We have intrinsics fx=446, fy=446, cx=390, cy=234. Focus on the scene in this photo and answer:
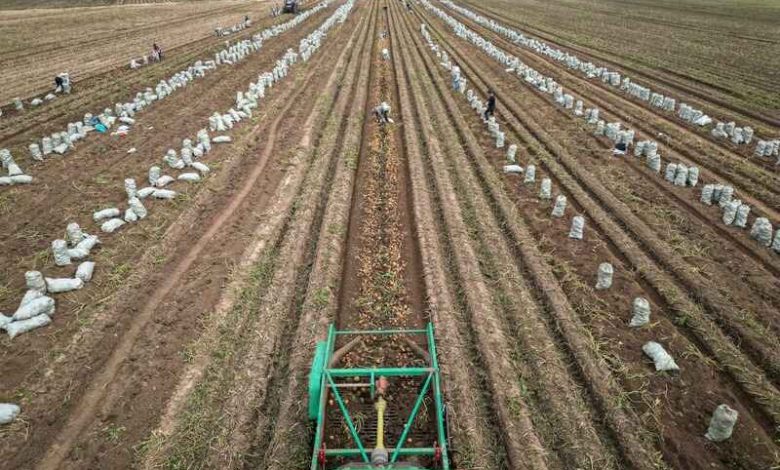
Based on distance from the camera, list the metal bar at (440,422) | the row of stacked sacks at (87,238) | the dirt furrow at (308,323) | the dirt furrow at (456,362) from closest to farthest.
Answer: the metal bar at (440,422), the dirt furrow at (308,323), the dirt furrow at (456,362), the row of stacked sacks at (87,238)

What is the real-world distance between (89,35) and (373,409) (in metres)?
43.2

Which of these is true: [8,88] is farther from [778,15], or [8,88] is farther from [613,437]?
[778,15]

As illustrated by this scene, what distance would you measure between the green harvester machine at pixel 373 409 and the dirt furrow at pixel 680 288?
5.41 meters

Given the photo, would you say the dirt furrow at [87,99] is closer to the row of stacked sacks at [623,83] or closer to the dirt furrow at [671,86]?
the row of stacked sacks at [623,83]

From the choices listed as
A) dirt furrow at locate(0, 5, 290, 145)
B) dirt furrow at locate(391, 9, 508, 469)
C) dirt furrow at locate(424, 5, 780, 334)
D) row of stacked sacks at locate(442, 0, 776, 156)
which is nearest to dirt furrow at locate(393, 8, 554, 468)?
dirt furrow at locate(391, 9, 508, 469)

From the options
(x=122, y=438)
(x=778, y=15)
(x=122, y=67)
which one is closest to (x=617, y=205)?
(x=122, y=438)

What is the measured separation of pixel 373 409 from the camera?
735 cm

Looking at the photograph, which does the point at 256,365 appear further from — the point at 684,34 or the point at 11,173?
the point at 684,34

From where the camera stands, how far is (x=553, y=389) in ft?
24.6

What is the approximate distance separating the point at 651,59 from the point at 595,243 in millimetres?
24904

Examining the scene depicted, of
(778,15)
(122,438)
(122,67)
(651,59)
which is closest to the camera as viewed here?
(122,438)

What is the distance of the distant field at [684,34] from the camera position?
985 inches

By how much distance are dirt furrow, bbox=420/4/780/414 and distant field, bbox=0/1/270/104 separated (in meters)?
25.6

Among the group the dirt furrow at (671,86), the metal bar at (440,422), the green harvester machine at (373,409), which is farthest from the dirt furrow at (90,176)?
the dirt furrow at (671,86)
